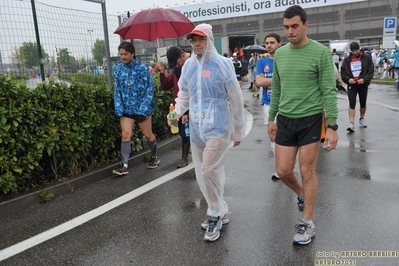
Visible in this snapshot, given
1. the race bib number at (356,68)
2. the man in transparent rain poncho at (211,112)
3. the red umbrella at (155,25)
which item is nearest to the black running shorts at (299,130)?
the man in transparent rain poncho at (211,112)

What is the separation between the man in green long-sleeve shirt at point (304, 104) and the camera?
315 centimetres

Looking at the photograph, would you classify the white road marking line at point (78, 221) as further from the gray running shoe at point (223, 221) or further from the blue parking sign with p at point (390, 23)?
the blue parking sign with p at point (390, 23)

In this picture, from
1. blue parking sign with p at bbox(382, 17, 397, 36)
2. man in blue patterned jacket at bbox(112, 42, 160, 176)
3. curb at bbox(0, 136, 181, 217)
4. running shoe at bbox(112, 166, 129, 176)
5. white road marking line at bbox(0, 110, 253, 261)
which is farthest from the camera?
blue parking sign with p at bbox(382, 17, 397, 36)

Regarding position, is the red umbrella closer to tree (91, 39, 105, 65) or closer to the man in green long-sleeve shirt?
tree (91, 39, 105, 65)

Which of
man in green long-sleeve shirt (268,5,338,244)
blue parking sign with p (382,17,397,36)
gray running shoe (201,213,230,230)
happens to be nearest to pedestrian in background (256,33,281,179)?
gray running shoe (201,213,230,230)

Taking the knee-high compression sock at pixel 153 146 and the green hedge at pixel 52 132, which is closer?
the green hedge at pixel 52 132

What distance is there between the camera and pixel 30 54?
4.99 metres

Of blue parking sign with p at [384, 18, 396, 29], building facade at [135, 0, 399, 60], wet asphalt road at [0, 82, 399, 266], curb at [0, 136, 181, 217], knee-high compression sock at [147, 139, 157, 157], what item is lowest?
wet asphalt road at [0, 82, 399, 266]

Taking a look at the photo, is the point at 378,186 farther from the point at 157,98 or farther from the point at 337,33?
the point at 337,33

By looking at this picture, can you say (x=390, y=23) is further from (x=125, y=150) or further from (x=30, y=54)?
(x=30, y=54)

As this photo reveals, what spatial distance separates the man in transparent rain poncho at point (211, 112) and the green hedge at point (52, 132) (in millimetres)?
2040

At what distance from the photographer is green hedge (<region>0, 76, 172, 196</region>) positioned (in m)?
4.24

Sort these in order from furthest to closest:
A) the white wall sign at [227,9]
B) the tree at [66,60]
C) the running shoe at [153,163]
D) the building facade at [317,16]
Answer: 1. the building facade at [317,16]
2. the white wall sign at [227,9]
3. the running shoe at [153,163]
4. the tree at [66,60]

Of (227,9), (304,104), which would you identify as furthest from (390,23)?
(227,9)
